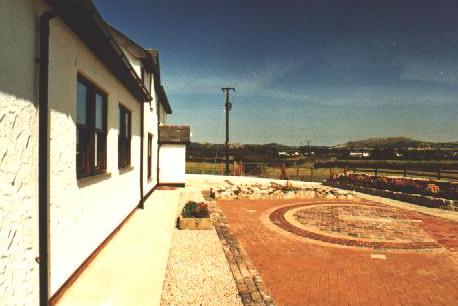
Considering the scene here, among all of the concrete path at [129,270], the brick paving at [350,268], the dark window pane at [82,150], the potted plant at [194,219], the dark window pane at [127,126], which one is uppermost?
the dark window pane at [127,126]

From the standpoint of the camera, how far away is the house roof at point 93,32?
4211 mm

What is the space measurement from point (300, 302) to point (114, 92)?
590cm

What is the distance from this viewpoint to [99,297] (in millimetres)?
4492

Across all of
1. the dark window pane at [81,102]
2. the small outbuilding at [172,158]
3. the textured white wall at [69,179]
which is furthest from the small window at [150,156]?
the dark window pane at [81,102]

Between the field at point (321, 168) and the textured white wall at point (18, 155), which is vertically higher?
the textured white wall at point (18, 155)

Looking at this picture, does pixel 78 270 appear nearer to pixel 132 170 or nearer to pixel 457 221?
pixel 132 170

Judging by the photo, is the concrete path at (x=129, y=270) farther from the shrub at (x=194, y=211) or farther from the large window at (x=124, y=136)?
the large window at (x=124, y=136)

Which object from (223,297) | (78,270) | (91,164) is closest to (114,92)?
(91,164)

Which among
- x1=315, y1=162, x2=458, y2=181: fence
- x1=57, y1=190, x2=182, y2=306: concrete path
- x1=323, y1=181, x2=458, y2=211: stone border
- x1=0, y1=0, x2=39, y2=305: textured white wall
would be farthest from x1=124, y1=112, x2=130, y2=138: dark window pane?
x1=315, y1=162, x2=458, y2=181: fence

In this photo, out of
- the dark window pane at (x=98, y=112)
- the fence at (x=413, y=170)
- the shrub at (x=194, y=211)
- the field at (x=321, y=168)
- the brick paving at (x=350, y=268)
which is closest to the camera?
the brick paving at (x=350, y=268)

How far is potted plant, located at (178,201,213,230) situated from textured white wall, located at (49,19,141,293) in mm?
1944

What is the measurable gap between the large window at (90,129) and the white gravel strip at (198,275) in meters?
2.27

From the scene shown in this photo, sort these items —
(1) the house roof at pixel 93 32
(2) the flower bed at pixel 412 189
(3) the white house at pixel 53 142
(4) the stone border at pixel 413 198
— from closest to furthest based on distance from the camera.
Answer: (3) the white house at pixel 53 142
(1) the house roof at pixel 93 32
(4) the stone border at pixel 413 198
(2) the flower bed at pixel 412 189

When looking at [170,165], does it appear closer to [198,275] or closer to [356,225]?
[356,225]
